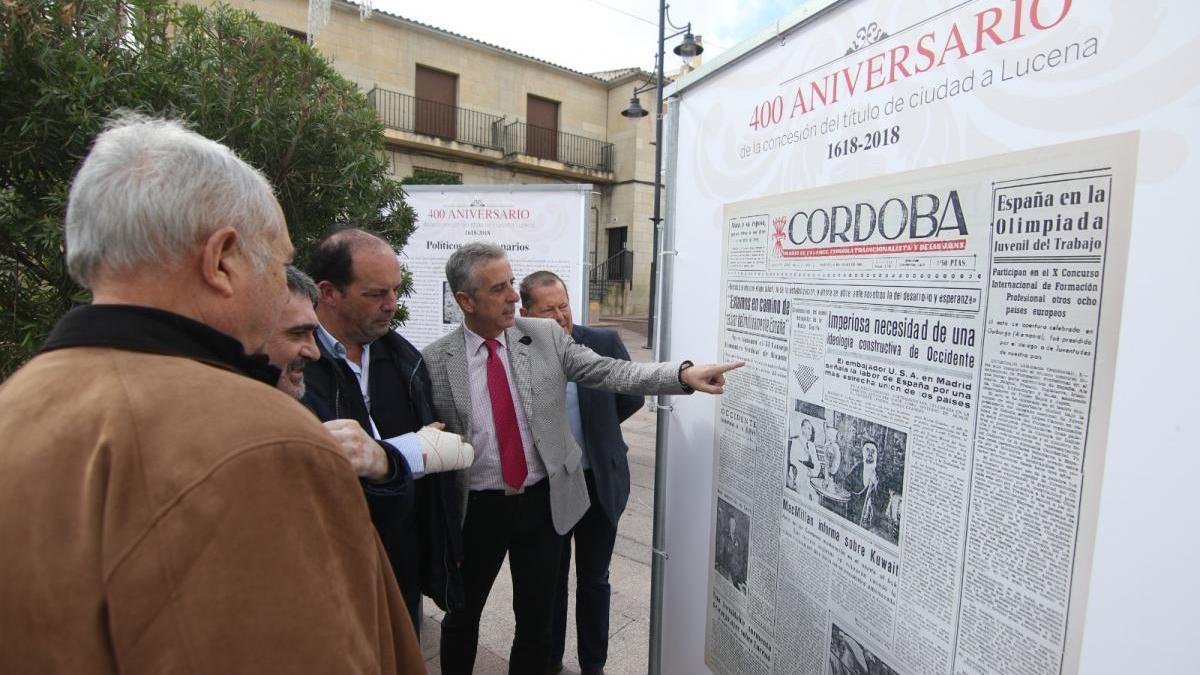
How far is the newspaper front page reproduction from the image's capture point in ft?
3.51

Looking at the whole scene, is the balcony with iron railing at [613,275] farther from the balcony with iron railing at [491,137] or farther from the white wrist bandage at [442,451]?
the white wrist bandage at [442,451]

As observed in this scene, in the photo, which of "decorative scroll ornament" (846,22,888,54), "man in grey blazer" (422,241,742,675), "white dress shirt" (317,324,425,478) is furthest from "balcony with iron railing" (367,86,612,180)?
"decorative scroll ornament" (846,22,888,54)

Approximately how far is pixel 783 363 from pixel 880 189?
530 millimetres

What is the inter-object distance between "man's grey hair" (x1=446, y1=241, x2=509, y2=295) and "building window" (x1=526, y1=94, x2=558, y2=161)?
67.8 feet

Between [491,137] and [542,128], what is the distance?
2224 mm

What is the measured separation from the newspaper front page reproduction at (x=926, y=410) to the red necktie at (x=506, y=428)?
852 millimetres

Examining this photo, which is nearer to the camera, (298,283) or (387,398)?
(298,283)

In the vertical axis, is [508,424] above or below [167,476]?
below

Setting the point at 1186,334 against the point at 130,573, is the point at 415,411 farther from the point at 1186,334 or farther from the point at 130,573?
the point at 1186,334

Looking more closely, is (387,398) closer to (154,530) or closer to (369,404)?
(369,404)

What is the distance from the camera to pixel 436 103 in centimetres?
2019

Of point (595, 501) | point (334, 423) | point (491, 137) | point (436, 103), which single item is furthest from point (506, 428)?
point (491, 137)

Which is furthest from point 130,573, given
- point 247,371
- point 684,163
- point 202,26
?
point 202,26

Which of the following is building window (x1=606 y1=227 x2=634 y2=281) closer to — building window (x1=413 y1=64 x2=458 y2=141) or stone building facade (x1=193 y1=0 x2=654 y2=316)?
stone building facade (x1=193 y1=0 x2=654 y2=316)
